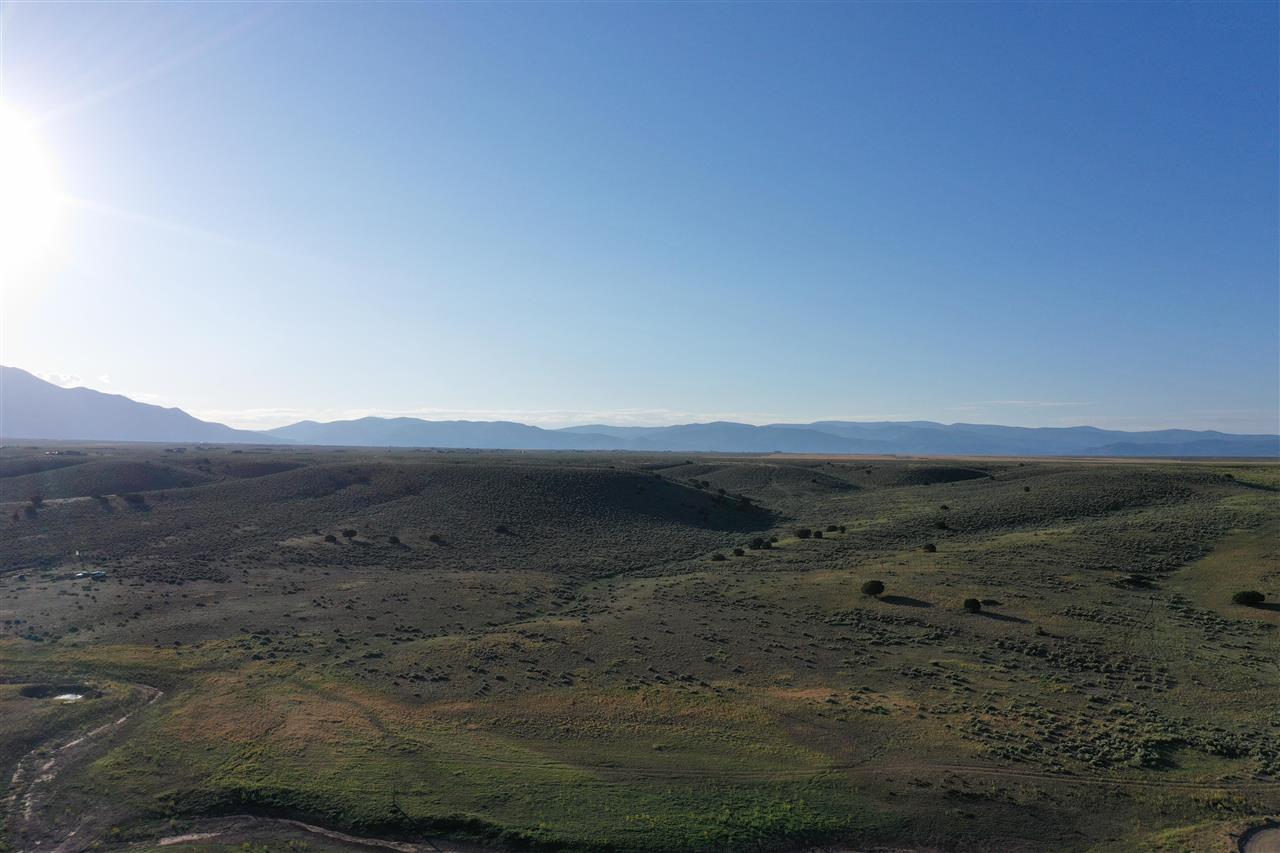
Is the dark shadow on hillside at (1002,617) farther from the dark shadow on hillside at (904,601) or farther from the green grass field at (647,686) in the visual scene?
the dark shadow on hillside at (904,601)

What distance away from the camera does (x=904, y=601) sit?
4256 cm

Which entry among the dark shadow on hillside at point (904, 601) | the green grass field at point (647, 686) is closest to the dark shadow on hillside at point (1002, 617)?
the green grass field at point (647, 686)

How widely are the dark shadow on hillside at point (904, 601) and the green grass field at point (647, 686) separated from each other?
258 mm

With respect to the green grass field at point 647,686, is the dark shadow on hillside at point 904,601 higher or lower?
higher

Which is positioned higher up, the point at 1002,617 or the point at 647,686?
the point at 1002,617

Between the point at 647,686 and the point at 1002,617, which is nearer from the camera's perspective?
the point at 647,686

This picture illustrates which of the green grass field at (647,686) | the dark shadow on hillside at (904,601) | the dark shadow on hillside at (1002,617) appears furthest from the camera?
the dark shadow on hillside at (904,601)

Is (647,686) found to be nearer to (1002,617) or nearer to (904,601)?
(904,601)

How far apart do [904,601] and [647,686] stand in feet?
71.0

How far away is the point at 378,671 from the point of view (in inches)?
1233

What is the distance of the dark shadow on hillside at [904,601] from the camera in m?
41.9

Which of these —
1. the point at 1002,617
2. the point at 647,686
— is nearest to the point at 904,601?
the point at 1002,617

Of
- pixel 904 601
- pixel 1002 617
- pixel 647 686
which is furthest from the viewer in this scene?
pixel 904 601

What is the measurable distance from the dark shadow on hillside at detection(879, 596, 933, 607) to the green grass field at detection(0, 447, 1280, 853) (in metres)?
0.26
